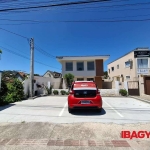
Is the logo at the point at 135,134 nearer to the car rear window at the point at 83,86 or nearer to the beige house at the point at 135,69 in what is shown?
the car rear window at the point at 83,86

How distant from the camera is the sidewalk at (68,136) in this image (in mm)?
3699

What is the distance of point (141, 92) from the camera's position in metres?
15.2

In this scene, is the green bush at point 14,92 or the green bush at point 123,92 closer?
the green bush at point 14,92

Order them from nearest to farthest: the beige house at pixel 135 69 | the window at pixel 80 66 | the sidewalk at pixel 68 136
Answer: the sidewalk at pixel 68 136
the beige house at pixel 135 69
the window at pixel 80 66

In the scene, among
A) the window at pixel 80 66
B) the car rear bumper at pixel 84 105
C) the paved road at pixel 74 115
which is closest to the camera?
the paved road at pixel 74 115

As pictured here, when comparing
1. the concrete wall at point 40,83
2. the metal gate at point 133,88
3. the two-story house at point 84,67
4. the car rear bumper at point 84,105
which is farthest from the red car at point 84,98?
the two-story house at point 84,67

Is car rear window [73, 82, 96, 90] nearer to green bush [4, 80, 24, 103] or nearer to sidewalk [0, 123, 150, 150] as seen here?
sidewalk [0, 123, 150, 150]

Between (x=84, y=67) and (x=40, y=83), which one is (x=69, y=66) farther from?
(x=40, y=83)

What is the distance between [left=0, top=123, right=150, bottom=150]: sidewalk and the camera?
146 inches

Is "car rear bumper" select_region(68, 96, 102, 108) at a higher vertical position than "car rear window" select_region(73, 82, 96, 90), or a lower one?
lower

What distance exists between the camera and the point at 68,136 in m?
4.41

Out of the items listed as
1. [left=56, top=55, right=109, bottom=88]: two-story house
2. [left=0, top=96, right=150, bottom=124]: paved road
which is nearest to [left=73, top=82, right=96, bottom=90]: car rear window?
[left=0, top=96, right=150, bottom=124]: paved road

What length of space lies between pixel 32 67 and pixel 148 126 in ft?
43.0

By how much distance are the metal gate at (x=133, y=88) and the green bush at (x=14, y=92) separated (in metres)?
12.3
